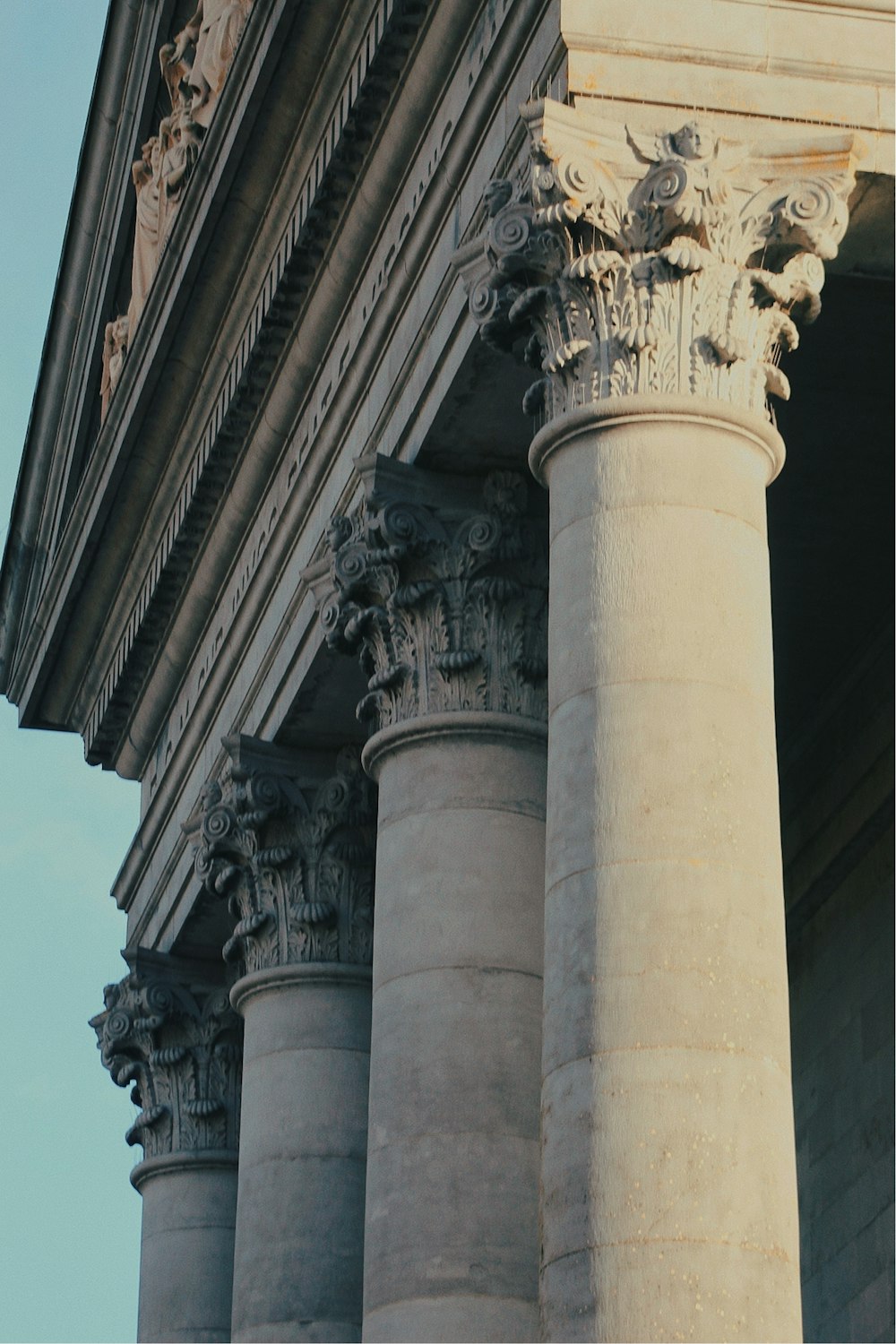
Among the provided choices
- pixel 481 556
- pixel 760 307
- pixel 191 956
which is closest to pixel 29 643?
pixel 191 956

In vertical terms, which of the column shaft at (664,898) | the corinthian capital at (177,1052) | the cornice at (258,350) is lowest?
the column shaft at (664,898)

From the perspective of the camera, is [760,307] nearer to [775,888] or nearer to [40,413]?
[775,888]

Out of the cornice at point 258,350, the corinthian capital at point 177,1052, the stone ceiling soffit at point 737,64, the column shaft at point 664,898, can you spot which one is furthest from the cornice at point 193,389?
the column shaft at point 664,898

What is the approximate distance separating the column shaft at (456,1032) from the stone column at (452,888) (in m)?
0.02

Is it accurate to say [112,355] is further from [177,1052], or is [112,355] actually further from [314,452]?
[177,1052]

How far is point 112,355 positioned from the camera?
36875 mm

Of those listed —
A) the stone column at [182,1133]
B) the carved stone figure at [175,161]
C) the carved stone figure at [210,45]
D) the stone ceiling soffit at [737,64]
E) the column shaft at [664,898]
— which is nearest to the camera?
the column shaft at [664,898]

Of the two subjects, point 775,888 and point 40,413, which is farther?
point 40,413

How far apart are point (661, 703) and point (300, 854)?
12.1 metres

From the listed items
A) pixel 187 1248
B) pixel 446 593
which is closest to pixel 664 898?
pixel 446 593

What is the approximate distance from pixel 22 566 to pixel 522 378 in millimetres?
19011

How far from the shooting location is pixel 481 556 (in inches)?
914

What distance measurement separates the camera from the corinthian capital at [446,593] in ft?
75.4

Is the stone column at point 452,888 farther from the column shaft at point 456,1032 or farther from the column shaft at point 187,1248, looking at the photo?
the column shaft at point 187,1248
